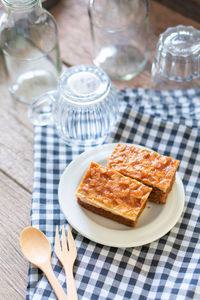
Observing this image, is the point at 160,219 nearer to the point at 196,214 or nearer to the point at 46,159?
the point at 196,214

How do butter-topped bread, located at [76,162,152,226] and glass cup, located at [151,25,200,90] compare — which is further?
glass cup, located at [151,25,200,90]

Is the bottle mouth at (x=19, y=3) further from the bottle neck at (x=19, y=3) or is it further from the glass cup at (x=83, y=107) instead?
the glass cup at (x=83, y=107)

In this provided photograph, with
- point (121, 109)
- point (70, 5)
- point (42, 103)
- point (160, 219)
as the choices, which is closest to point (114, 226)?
point (160, 219)

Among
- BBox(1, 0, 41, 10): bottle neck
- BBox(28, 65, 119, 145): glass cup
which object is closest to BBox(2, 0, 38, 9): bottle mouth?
BBox(1, 0, 41, 10): bottle neck

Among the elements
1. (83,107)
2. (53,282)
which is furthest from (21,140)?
(53,282)

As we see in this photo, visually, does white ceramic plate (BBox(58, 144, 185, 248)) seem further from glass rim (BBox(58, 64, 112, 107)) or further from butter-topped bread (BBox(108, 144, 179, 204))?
glass rim (BBox(58, 64, 112, 107))

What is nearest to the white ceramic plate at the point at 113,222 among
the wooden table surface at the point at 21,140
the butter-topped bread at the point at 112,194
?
the butter-topped bread at the point at 112,194
